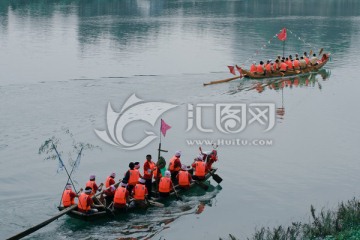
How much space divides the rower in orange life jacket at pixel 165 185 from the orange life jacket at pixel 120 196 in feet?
7.06

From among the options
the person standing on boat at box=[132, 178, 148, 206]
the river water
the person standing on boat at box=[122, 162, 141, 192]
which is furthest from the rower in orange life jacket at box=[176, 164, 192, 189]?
the person standing on boat at box=[132, 178, 148, 206]

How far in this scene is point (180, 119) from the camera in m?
38.4

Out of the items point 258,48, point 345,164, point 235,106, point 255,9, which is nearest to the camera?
point 345,164

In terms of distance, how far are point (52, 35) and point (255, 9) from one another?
45010mm

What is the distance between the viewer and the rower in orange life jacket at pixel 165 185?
2575cm

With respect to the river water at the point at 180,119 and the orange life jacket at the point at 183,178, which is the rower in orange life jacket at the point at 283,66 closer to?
the river water at the point at 180,119

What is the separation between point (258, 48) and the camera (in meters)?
66.9

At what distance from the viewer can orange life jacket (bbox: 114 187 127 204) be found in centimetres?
2419

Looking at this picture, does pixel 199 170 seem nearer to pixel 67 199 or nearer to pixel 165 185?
pixel 165 185

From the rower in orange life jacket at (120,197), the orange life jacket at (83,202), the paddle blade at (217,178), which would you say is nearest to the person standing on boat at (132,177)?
the rower in orange life jacket at (120,197)

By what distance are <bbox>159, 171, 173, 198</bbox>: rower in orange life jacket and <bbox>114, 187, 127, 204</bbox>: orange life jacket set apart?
2152 mm

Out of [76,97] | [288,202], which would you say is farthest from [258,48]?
[288,202]

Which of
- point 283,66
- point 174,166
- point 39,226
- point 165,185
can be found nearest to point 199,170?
point 174,166

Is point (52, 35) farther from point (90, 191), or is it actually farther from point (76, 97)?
point (90, 191)
